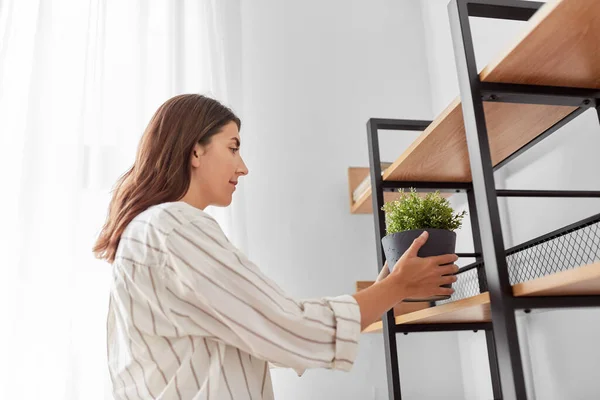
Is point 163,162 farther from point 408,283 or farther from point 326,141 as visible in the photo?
point 326,141

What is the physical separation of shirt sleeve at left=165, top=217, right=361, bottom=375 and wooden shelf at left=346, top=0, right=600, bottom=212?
0.45 m

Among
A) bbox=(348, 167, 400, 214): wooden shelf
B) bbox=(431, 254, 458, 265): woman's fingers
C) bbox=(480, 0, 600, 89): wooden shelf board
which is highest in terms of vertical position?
bbox=(348, 167, 400, 214): wooden shelf

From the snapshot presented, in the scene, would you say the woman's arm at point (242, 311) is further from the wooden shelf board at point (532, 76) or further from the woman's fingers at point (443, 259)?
the wooden shelf board at point (532, 76)

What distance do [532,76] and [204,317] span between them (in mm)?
602

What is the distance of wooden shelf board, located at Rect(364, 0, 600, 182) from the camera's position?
27.7 inches

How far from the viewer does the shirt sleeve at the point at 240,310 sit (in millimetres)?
715

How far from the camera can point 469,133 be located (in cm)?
82

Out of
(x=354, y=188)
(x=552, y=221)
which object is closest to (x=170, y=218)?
(x=552, y=221)

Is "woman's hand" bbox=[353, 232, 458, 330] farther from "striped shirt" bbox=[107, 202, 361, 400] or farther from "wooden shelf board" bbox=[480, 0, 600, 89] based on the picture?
"wooden shelf board" bbox=[480, 0, 600, 89]

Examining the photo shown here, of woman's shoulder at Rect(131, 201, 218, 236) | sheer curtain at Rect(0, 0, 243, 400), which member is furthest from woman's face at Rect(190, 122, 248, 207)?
sheer curtain at Rect(0, 0, 243, 400)

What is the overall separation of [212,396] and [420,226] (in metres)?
0.45

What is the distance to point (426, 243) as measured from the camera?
0.87 meters

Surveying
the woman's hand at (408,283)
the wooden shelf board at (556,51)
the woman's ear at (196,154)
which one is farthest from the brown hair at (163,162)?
the wooden shelf board at (556,51)

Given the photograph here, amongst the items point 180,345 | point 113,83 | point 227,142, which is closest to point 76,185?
point 113,83
